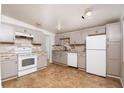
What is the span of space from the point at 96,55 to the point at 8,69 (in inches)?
121

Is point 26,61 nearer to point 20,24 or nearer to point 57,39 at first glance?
point 20,24

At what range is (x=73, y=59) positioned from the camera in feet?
14.2

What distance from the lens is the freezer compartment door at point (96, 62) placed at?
10.1ft

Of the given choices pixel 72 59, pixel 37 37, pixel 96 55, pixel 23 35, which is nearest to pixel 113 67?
pixel 96 55

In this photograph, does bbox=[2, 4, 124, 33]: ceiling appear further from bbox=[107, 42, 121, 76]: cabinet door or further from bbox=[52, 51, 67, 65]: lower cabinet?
bbox=[52, 51, 67, 65]: lower cabinet

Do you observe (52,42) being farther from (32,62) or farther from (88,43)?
(88,43)

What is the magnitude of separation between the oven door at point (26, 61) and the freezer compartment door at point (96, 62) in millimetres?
2252

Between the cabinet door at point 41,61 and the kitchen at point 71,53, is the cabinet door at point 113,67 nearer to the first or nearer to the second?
the kitchen at point 71,53

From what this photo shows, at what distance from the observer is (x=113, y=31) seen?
2939mm

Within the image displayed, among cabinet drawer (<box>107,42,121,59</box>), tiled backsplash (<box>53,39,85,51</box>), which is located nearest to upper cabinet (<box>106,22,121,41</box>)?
cabinet drawer (<box>107,42,121,59</box>)

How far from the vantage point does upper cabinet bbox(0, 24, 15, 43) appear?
280 cm

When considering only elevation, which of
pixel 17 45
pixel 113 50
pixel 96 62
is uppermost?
pixel 17 45

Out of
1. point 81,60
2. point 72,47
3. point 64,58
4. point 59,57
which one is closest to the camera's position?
point 81,60

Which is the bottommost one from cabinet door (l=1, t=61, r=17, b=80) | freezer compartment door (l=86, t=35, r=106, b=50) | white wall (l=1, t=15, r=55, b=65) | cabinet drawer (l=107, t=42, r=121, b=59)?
cabinet door (l=1, t=61, r=17, b=80)
